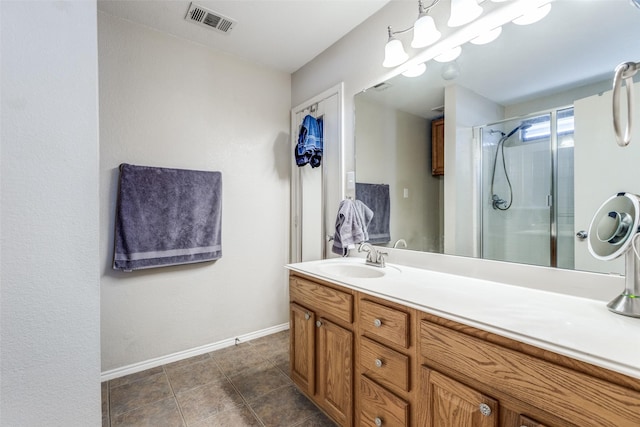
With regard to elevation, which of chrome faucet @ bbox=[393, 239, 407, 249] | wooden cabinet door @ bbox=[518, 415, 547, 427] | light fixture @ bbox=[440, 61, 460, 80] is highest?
light fixture @ bbox=[440, 61, 460, 80]

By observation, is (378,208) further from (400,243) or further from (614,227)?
(614,227)

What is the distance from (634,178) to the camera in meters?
1.01

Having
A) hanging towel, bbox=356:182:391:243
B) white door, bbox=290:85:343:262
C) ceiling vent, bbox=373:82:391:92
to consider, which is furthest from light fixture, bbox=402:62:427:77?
hanging towel, bbox=356:182:391:243

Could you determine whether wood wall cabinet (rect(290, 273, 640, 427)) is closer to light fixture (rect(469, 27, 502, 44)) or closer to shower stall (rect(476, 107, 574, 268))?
shower stall (rect(476, 107, 574, 268))

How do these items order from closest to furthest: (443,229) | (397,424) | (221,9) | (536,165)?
1. (397,424)
2. (536,165)
3. (443,229)
4. (221,9)

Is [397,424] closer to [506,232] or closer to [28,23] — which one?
[506,232]

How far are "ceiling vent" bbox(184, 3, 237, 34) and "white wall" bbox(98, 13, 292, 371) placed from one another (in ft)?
0.97

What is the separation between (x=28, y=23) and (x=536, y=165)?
1.82 metres

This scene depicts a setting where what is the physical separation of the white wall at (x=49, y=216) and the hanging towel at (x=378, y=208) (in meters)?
1.56

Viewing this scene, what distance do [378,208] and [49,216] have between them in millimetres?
1675

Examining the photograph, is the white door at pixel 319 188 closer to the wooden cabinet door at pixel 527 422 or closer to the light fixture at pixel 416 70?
the light fixture at pixel 416 70

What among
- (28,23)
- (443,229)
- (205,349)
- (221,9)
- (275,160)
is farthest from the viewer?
(275,160)

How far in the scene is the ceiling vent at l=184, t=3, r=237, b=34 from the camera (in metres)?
1.93

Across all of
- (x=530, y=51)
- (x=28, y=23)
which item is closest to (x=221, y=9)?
(x=28, y=23)
